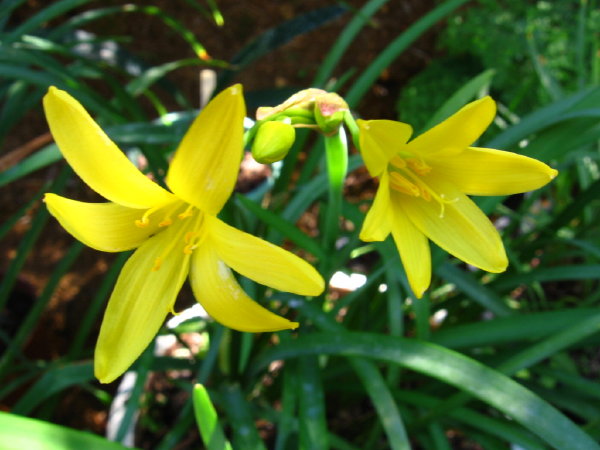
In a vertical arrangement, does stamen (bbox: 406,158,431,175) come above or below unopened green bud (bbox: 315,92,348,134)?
below

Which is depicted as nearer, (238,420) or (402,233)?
(402,233)

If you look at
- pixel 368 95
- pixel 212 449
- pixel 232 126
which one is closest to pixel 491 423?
pixel 212 449

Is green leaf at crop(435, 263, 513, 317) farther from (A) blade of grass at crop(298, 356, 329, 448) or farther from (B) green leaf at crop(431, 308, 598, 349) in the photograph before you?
(A) blade of grass at crop(298, 356, 329, 448)

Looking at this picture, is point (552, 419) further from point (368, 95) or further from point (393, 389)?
Result: point (368, 95)

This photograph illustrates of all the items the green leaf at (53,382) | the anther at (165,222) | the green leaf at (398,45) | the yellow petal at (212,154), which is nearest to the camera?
the yellow petal at (212,154)

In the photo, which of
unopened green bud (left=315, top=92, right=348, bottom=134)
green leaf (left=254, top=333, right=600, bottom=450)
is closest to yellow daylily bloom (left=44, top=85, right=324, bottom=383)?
unopened green bud (left=315, top=92, right=348, bottom=134)

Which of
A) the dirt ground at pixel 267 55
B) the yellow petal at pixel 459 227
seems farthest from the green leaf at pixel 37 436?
the dirt ground at pixel 267 55

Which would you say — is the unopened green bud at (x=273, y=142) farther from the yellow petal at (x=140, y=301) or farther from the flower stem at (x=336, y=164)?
the yellow petal at (x=140, y=301)
